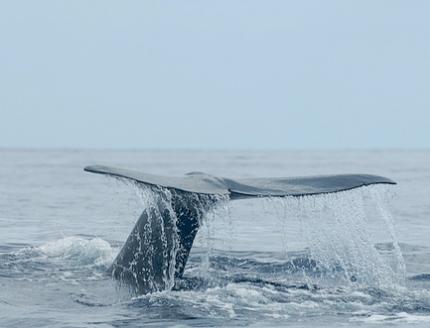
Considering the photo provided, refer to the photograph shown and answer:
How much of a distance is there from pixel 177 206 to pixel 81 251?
11.4 ft

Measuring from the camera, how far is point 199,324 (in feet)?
23.7

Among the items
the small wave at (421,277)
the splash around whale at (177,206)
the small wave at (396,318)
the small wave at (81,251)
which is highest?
the splash around whale at (177,206)

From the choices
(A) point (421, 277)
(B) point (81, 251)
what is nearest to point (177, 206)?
(A) point (421, 277)

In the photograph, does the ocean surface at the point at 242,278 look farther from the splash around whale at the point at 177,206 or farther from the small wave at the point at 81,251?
the splash around whale at the point at 177,206

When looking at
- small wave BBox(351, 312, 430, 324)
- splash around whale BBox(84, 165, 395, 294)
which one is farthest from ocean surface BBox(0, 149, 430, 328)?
splash around whale BBox(84, 165, 395, 294)

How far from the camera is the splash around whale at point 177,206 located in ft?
24.8

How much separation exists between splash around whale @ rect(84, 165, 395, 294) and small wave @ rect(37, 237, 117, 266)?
182 centimetres

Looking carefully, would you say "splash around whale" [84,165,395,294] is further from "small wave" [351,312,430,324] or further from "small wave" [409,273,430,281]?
"small wave" [409,273,430,281]

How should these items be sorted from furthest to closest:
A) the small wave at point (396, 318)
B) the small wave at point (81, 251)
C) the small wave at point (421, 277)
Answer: the small wave at point (81, 251)
the small wave at point (421, 277)
the small wave at point (396, 318)

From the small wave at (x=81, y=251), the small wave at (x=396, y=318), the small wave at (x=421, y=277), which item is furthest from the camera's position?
the small wave at (x=81, y=251)

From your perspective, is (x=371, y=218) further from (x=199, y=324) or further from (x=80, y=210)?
(x=199, y=324)

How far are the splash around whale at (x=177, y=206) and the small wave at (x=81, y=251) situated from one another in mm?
1819

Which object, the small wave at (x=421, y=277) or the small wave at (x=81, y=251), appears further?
the small wave at (x=81, y=251)

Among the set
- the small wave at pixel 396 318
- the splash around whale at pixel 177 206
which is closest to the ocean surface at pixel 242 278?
the small wave at pixel 396 318
